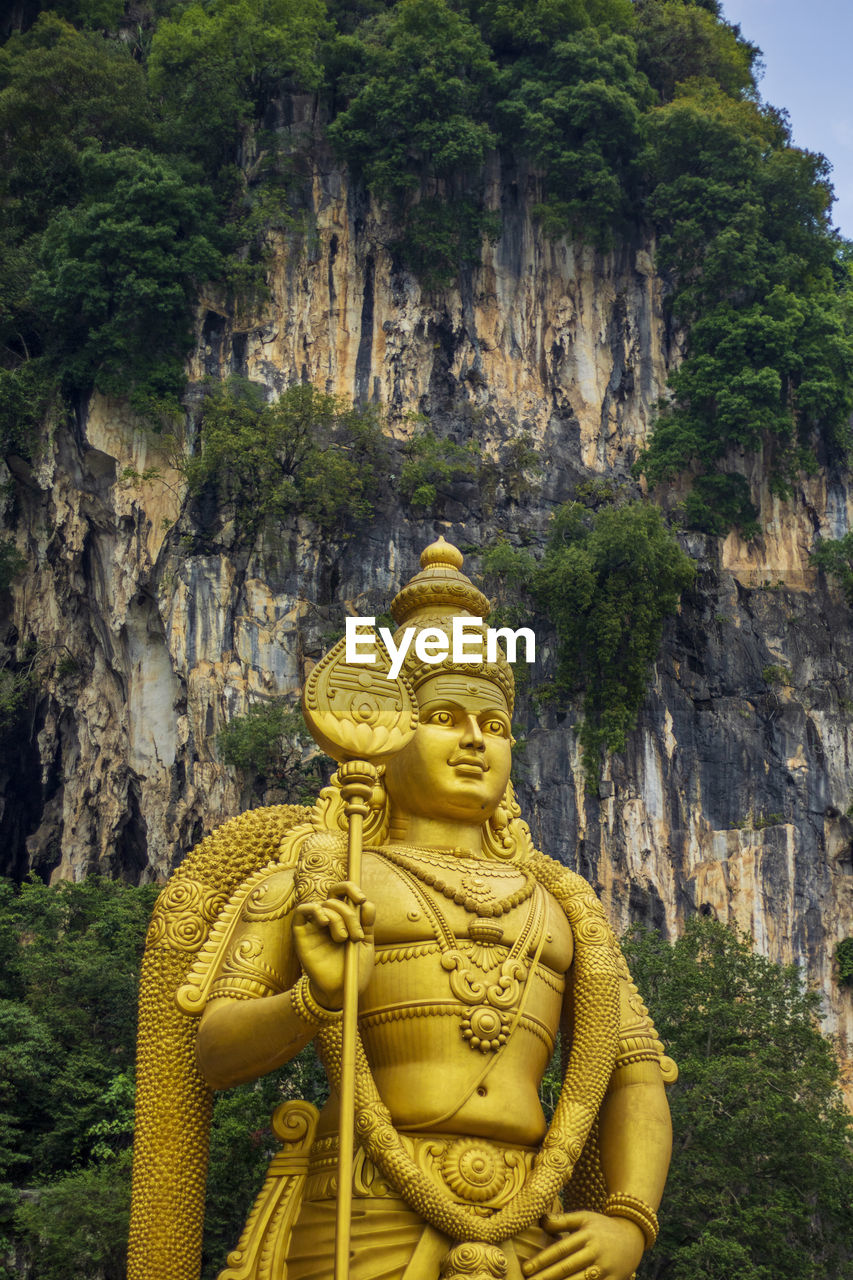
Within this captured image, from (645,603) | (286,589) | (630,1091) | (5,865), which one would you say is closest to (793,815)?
(645,603)

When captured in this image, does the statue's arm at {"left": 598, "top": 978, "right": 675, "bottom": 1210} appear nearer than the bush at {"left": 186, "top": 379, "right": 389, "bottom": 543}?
Yes

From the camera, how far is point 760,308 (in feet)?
72.7

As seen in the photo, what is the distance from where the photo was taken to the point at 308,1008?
448cm

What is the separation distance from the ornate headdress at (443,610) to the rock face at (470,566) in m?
12.8

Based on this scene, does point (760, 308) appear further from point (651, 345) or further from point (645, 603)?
point (645, 603)

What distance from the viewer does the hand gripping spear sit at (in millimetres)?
4328

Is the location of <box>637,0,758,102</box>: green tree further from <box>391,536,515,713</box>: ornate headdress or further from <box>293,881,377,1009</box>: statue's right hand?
<box>293,881,377,1009</box>: statue's right hand

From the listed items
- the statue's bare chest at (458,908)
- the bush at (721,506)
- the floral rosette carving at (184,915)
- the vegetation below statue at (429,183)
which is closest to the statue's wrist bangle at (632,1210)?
the statue's bare chest at (458,908)

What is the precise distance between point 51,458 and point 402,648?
1716 centimetres

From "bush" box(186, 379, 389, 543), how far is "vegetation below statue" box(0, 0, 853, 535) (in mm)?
1290

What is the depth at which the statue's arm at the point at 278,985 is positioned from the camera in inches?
171

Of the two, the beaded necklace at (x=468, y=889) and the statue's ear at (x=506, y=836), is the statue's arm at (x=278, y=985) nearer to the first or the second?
the beaded necklace at (x=468, y=889)

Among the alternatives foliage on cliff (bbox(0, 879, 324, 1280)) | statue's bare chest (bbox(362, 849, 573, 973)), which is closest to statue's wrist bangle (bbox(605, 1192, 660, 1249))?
statue's bare chest (bbox(362, 849, 573, 973))

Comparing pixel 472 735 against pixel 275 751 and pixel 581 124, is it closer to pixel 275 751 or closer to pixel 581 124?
pixel 275 751
